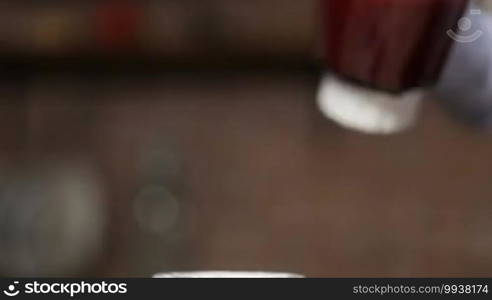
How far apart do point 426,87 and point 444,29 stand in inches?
1.1

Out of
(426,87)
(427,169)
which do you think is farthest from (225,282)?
(427,169)

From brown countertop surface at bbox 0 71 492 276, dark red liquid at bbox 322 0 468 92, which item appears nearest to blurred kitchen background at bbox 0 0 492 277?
brown countertop surface at bbox 0 71 492 276

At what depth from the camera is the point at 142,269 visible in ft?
1.36

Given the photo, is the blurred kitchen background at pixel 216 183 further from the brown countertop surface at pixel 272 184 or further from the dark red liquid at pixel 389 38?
the dark red liquid at pixel 389 38

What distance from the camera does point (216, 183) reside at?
42cm

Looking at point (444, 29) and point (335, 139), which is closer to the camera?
point (444, 29)

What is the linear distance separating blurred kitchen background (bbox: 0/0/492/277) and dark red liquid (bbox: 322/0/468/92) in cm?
14

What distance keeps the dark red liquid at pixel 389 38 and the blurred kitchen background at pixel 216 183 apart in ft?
0.44

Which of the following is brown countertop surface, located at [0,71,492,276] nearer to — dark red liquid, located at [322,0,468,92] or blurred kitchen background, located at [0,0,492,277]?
blurred kitchen background, located at [0,0,492,277]

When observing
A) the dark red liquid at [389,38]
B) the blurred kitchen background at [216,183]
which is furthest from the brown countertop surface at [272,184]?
the dark red liquid at [389,38]

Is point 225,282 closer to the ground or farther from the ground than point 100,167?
closer to the ground

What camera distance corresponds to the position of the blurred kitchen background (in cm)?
40

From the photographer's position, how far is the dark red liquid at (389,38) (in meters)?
0.24

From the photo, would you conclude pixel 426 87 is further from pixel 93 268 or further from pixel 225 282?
pixel 93 268
